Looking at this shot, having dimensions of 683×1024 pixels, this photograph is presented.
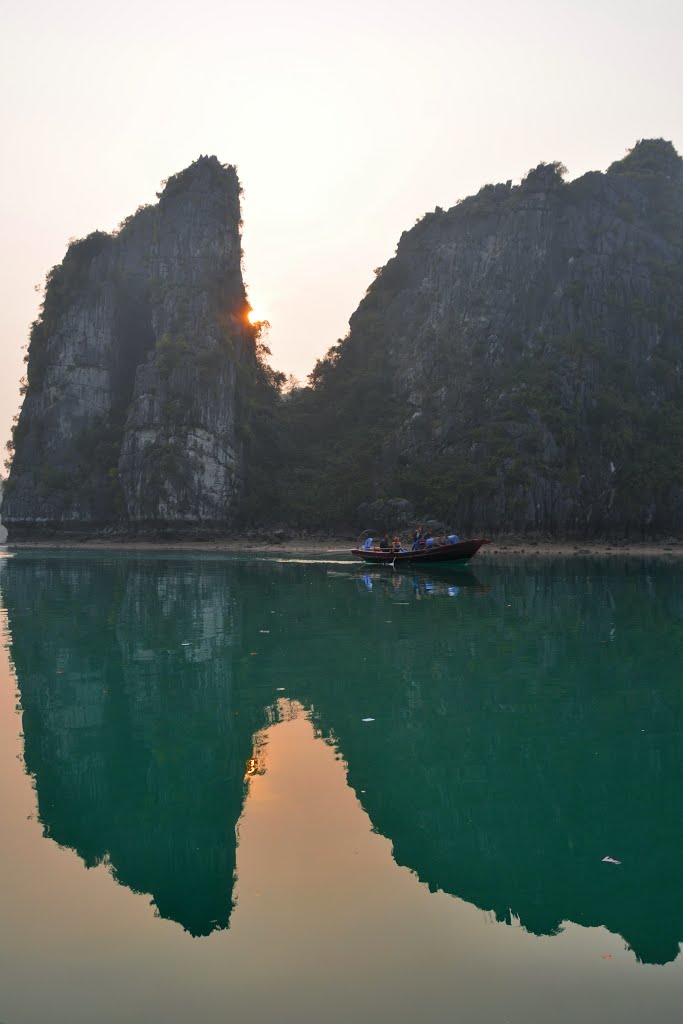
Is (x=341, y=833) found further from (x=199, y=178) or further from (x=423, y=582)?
(x=199, y=178)

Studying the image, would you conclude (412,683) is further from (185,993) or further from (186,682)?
(185,993)

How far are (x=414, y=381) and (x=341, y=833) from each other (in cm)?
7704

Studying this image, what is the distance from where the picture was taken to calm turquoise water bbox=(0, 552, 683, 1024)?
4.63m

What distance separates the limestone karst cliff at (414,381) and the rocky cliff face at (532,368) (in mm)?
229

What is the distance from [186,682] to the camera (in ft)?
42.4

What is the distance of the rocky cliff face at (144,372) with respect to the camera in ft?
236

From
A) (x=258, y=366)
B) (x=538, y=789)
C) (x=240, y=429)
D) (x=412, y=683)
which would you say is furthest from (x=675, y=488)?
(x=538, y=789)

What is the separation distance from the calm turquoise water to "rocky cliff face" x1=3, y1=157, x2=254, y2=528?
2259 inches

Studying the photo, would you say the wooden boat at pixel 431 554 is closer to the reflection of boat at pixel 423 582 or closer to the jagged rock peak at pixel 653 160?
the reflection of boat at pixel 423 582

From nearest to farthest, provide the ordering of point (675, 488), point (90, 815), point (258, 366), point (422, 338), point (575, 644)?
point (90, 815), point (575, 644), point (675, 488), point (422, 338), point (258, 366)

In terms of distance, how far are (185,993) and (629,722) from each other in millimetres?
8029

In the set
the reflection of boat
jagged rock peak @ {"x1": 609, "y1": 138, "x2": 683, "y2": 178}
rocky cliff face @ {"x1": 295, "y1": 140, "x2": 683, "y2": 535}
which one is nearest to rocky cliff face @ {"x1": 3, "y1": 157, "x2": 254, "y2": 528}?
rocky cliff face @ {"x1": 295, "y1": 140, "x2": 683, "y2": 535}

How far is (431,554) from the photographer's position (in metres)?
39.2

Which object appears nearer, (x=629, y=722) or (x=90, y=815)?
(x=90, y=815)
